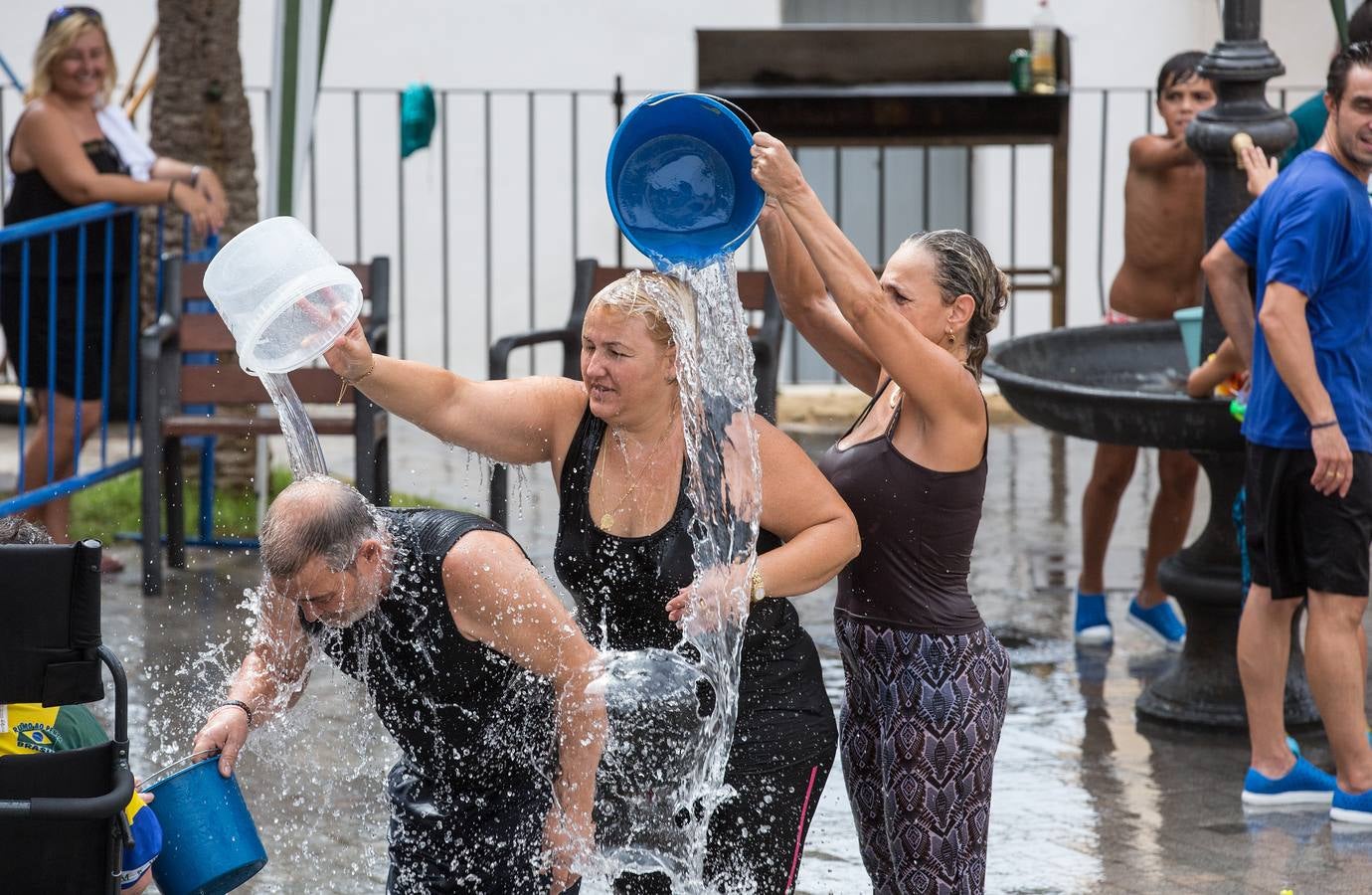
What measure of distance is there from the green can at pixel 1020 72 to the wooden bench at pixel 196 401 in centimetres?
440

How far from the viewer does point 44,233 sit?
22.9 ft

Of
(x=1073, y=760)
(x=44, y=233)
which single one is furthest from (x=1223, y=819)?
(x=44, y=233)

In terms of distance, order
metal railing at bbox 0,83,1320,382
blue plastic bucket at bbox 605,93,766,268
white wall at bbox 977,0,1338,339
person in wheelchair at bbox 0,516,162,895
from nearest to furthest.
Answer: person in wheelchair at bbox 0,516,162,895 → blue plastic bucket at bbox 605,93,766,268 → metal railing at bbox 0,83,1320,382 → white wall at bbox 977,0,1338,339

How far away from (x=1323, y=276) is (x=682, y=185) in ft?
6.10

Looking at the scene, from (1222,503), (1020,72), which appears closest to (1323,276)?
(1222,503)

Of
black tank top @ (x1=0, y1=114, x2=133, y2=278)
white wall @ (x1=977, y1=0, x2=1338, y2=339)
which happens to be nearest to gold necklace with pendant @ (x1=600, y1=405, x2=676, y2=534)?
black tank top @ (x1=0, y1=114, x2=133, y2=278)

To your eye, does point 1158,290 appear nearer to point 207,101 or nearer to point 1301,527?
point 1301,527

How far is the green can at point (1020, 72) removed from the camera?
10.3m

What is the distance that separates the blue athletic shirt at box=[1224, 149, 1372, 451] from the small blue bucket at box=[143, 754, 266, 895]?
2.84 metres

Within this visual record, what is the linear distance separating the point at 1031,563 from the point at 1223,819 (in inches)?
112

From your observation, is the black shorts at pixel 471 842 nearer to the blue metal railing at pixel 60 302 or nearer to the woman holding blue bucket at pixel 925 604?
the woman holding blue bucket at pixel 925 604

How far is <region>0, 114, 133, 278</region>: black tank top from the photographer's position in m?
6.98

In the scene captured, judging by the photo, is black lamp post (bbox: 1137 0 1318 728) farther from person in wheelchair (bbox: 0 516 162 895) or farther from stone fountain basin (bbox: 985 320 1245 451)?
person in wheelchair (bbox: 0 516 162 895)

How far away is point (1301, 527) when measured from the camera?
4.81m
